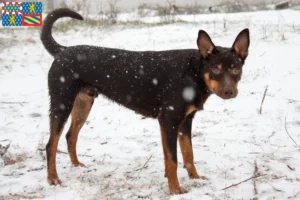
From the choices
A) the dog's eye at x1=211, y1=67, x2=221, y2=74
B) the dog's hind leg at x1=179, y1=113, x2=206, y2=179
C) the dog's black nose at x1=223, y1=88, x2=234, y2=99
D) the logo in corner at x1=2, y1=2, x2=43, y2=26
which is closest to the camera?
the dog's black nose at x1=223, y1=88, x2=234, y2=99

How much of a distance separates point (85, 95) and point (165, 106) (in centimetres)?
127

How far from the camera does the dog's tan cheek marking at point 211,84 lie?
12.0 ft

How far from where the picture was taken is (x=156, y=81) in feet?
13.2

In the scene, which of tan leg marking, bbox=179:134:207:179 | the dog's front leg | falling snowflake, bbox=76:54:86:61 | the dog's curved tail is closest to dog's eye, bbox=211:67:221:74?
the dog's front leg

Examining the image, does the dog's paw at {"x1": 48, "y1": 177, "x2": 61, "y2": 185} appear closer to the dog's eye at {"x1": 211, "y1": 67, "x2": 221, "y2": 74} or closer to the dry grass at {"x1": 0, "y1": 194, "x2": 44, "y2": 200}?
the dry grass at {"x1": 0, "y1": 194, "x2": 44, "y2": 200}

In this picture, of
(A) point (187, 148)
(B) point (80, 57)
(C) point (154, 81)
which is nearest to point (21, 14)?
(B) point (80, 57)

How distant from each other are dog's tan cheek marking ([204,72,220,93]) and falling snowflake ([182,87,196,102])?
0.54ft

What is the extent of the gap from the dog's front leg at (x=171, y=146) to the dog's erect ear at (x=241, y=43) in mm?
998

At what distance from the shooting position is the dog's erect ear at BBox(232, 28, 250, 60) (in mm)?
3800

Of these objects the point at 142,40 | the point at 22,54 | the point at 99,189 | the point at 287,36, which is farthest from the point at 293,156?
the point at 22,54

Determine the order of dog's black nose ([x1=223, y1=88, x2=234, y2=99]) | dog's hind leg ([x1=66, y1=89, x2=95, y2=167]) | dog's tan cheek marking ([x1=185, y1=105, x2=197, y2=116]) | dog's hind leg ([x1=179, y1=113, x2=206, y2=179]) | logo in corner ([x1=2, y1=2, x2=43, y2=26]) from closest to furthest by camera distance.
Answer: dog's black nose ([x1=223, y1=88, x2=234, y2=99]) < dog's tan cheek marking ([x1=185, y1=105, x2=197, y2=116]) < dog's hind leg ([x1=179, y1=113, x2=206, y2=179]) < dog's hind leg ([x1=66, y1=89, x2=95, y2=167]) < logo in corner ([x1=2, y1=2, x2=43, y2=26])

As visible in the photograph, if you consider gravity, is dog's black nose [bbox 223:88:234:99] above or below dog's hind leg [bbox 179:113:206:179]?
above

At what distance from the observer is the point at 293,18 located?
1221cm

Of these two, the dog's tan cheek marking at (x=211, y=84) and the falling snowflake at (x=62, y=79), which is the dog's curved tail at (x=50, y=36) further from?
the dog's tan cheek marking at (x=211, y=84)
